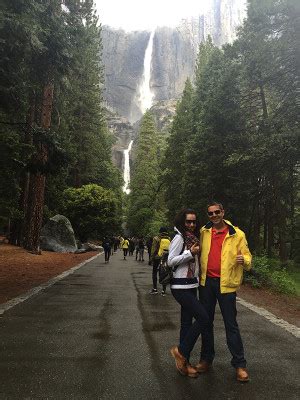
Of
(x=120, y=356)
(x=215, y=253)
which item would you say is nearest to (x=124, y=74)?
(x=120, y=356)

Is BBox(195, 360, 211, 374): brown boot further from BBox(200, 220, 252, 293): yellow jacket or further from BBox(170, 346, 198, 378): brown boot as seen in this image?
BBox(200, 220, 252, 293): yellow jacket

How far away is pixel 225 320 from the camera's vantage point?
4449 mm

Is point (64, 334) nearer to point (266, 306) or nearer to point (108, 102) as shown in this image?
point (266, 306)

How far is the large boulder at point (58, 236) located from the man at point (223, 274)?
82.6ft

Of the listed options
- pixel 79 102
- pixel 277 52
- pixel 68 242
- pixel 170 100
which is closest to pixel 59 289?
pixel 277 52

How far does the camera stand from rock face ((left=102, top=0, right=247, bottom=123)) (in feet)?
383

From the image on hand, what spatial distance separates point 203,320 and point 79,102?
43.0m

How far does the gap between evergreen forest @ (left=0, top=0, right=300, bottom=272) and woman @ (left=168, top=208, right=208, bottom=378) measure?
5.53m

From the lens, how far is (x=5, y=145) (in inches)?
456

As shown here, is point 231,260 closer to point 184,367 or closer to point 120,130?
point 184,367

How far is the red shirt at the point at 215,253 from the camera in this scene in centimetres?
447

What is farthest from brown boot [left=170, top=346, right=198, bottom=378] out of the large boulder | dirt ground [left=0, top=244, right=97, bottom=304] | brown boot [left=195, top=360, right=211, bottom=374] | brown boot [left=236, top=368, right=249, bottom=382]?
the large boulder

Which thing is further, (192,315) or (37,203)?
(37,203)

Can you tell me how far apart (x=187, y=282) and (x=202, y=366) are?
896 mm
